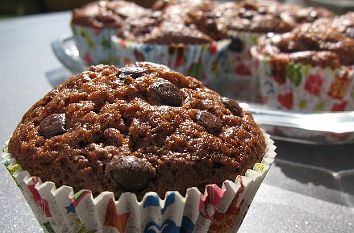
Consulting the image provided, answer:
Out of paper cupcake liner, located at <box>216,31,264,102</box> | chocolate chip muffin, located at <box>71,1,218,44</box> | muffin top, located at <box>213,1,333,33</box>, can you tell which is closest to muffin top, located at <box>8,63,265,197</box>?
chocolate chip muffin, located at <box>71,1,218,44</box>

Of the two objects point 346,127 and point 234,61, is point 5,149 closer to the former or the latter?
point 346,127

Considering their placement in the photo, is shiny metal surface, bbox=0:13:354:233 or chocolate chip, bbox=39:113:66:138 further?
shiny metal surface, bbox=0:13:354:233

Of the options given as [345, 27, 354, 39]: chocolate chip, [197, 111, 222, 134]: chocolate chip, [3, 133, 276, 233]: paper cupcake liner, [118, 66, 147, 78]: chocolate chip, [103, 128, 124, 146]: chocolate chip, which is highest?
[118, 66, 147, 78]: chocolate chip

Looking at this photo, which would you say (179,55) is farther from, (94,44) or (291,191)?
(291,191)

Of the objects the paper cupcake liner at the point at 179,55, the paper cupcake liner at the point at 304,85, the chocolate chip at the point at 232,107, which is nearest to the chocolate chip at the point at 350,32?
the paper cupcake liner at the point at 304,85

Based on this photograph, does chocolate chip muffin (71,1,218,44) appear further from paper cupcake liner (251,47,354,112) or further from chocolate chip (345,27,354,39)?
chocolate chip (345,27,354,39)

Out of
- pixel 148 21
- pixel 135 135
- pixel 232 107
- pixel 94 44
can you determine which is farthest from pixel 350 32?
pixel 135 135
